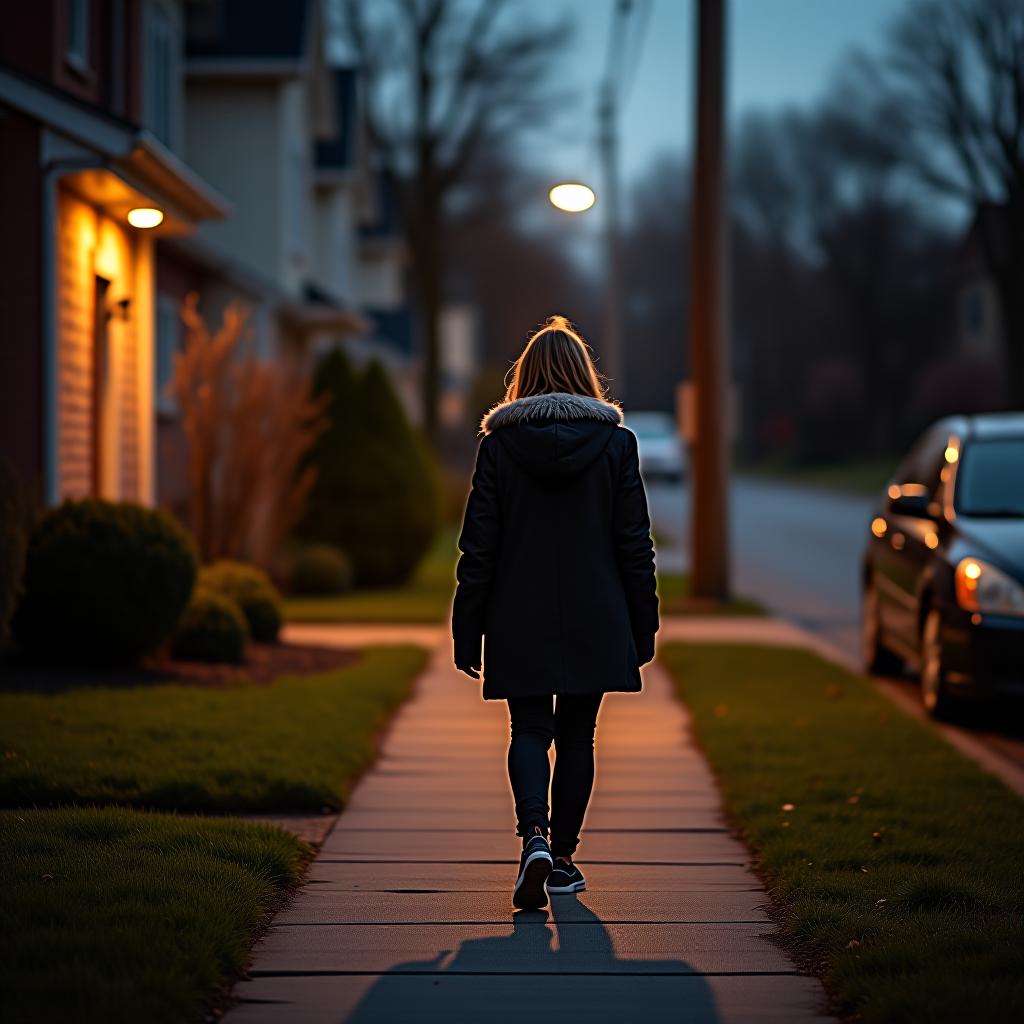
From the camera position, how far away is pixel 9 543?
8867 millimetres

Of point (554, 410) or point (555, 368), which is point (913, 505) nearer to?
point (555, 368)

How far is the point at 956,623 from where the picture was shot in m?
9.48

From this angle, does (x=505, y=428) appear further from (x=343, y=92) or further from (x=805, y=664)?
(x=343, y=92)

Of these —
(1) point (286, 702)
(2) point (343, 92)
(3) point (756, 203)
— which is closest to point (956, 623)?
(1) point (286, 702)

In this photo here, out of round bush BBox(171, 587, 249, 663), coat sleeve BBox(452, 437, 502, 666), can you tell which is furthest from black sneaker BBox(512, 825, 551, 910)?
round bush BBox(171, 587, 249, 663)

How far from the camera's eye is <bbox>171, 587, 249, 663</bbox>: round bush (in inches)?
444

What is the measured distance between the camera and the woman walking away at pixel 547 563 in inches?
226

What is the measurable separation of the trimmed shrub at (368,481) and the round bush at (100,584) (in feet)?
27.9

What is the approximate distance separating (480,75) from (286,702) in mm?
28929

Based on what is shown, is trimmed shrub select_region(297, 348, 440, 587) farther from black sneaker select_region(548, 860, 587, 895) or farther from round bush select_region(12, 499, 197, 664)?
black sneaker select_region(548, 860, 587, 895)

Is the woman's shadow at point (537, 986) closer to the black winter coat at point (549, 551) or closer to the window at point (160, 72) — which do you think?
the black winter coat at point (549, 551)

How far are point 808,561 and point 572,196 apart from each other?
40.9ft

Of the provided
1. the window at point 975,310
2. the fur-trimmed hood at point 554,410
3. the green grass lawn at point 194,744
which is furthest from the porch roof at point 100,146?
the window at point 975,310

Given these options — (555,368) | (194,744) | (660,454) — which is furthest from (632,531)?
(660,454)
